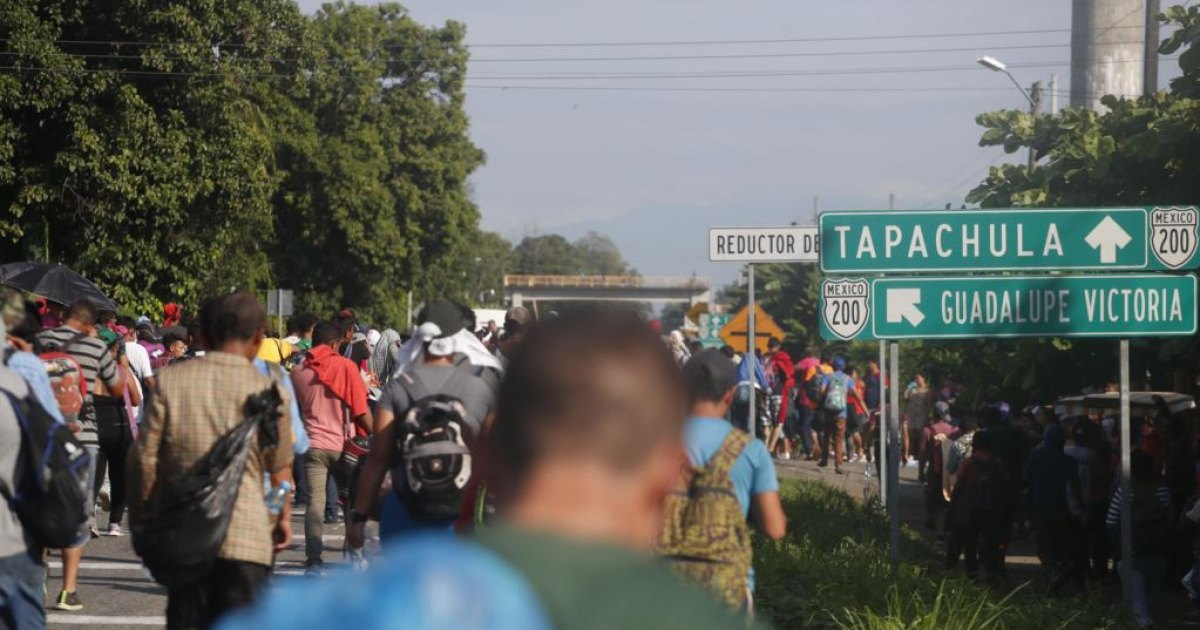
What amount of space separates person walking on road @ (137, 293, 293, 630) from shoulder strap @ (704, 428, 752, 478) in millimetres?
1718

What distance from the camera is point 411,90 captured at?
62.2 metres

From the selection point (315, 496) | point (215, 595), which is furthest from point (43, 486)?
point (315, 496)

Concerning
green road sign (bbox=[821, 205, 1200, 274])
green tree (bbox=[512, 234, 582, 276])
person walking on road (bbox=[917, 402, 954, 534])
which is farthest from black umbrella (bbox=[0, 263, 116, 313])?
green tree (bbox=[512, 234, 582, 276])

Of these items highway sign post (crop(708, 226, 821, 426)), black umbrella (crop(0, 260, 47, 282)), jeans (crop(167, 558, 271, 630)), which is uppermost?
highway sign post (crop(708, 226, 821, 426))

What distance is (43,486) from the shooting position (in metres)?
6.02

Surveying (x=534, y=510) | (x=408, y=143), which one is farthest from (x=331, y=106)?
(x=534, y=510)

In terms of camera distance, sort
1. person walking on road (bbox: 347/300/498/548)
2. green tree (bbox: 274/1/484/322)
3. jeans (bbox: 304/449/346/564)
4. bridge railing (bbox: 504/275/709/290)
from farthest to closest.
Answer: bridge railing (bbox: 504/275/709/290) → green tree (bbox: 274/1/484/322) → jeans (bbox: 304/449/346/564) → person walking on road (bbox: 347/300/498/548)

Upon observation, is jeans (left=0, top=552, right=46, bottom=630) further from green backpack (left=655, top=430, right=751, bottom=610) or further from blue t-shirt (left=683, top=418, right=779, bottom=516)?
blue t-shirt (left=683, top=418, right=779, bottom=516)

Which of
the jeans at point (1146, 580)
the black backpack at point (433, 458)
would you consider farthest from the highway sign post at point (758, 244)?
the black backpack at point (433, 458)

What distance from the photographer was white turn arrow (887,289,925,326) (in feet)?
35.7

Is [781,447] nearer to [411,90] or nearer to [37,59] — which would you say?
[37,59]

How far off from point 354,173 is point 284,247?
3935 millimetres

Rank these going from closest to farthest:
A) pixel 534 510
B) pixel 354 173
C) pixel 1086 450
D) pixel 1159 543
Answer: pixel 534 510, pixel 1159 543, pixel 1086 450, pixel 354 173

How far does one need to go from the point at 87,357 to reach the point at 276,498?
4.98 metres
